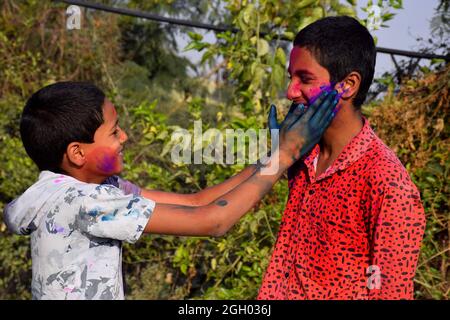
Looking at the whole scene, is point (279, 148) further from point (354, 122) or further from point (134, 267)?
point (134, 267)

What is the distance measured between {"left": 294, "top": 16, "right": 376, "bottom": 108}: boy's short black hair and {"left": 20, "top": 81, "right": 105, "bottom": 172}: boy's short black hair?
0.66 metres

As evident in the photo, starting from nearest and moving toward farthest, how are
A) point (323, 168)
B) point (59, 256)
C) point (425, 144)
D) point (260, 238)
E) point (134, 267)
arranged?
1. point (59, 256)
2. point (323, 168)
3. point (425, 144)
4. point (260, 238)
5. point (134, 267)

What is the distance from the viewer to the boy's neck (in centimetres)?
215

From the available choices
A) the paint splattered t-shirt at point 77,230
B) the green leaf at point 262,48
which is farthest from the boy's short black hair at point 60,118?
the green leaf at point 262,48

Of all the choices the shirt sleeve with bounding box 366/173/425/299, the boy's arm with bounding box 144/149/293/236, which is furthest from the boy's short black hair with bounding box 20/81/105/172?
the shirt sleeve with bounding box 366/173/425/299

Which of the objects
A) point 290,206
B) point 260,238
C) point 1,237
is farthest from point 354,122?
point 1,237

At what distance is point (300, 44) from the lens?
215cm

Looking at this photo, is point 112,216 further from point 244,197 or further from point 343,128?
point 343,128

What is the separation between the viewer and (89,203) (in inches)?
77.8

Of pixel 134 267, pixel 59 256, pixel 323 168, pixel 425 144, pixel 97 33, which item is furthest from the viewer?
pixel 97 33

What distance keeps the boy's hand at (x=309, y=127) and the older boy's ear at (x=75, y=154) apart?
0.59m

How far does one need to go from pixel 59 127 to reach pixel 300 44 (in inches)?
29.7

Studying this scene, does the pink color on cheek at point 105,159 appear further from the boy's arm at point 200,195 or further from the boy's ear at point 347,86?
the boy's ear at point 347,86

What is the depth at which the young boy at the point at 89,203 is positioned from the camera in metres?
2.00
